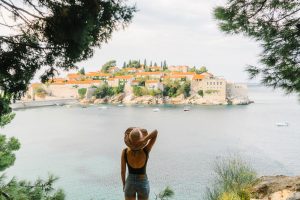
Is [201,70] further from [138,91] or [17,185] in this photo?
[17,185]

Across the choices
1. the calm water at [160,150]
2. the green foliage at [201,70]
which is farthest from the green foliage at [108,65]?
the calm water at [160,150]

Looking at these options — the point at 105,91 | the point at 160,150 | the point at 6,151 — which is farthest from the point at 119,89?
the point at 6,151

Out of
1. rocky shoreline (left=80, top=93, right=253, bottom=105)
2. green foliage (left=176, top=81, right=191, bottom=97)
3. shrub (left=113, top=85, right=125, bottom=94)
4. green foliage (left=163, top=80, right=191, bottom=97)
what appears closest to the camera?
rocky shoreline (left=80, top=93, right=253, bottom=105)

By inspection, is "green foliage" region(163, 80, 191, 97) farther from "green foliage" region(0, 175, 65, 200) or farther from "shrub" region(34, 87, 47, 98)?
"green foliage" region(0, 175, 65, 200)

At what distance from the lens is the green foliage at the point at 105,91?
69.8 metres

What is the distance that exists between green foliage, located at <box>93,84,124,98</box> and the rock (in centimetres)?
6501

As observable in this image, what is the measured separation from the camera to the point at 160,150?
25062 mm

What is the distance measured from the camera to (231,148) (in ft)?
83.1

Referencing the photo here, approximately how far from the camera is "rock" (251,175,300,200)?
4349mm

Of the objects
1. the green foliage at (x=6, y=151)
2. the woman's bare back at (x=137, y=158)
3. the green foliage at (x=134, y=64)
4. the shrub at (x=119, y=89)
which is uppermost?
the green foliage at (x=134, y=64)

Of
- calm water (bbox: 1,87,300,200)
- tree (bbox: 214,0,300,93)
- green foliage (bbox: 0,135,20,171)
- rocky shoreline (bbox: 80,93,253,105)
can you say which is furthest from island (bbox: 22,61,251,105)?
tree (bbox: 214,0,300,93)

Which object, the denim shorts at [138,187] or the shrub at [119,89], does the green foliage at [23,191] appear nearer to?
the denim shorts at [138,187]

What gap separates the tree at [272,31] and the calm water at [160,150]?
457cm

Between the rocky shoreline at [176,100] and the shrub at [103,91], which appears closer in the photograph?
Result: the rocky shoreline at [176,100]
